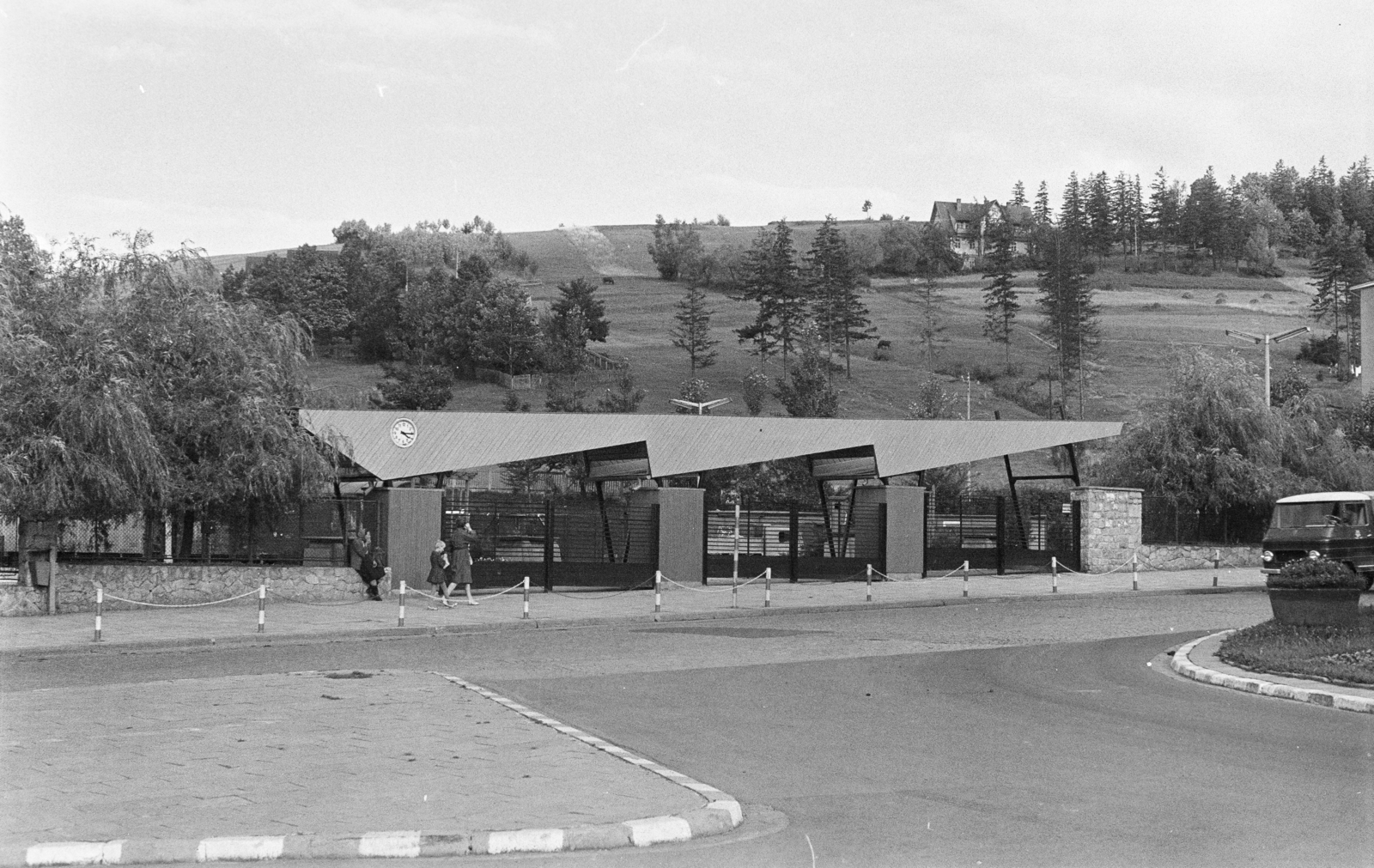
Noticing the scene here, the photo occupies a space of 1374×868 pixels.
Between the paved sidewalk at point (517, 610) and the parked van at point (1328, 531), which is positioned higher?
the parked van at point (1328, 531)

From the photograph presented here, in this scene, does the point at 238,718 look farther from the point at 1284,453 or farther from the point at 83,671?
the point at 1284,453

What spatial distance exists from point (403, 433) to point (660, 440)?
656 cm

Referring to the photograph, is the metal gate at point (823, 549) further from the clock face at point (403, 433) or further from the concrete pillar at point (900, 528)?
the clock face at point (403, 433)

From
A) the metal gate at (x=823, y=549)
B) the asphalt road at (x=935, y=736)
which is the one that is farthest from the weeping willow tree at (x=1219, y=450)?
the asphalt road at (x=935, y=736)

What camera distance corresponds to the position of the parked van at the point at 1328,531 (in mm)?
30078

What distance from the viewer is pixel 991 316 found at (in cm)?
13000

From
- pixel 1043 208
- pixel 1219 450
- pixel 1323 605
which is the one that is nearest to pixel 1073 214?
pixel 1043 208

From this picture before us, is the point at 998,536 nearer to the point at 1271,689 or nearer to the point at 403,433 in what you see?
the point at 403,433

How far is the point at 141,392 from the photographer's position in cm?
2617

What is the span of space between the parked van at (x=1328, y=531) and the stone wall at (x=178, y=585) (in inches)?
798

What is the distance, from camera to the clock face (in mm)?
30625

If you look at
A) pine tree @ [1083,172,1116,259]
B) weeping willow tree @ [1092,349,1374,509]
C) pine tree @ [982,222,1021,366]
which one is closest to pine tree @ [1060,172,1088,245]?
pine tree @ [1083,172,1116,259]

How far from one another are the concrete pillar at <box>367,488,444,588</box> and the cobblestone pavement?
15.9 m

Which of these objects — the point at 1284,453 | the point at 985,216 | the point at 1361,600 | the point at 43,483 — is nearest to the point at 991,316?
the point at 985,216
